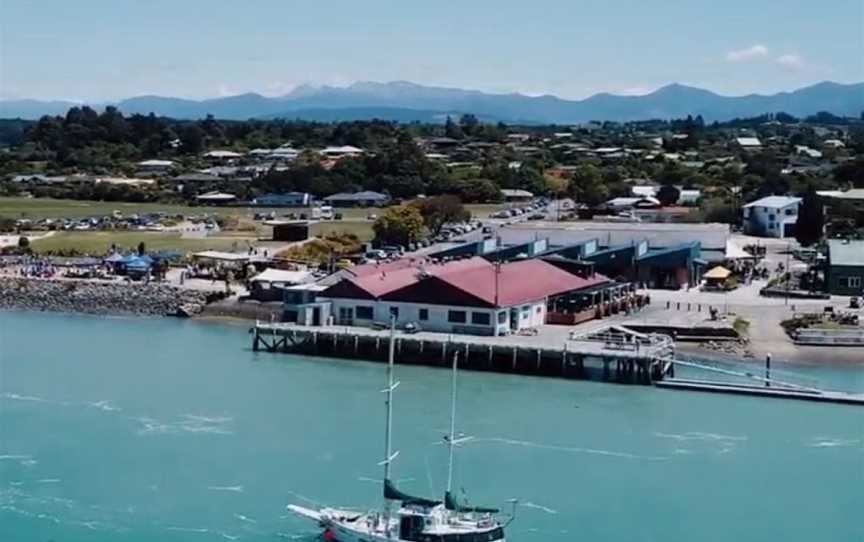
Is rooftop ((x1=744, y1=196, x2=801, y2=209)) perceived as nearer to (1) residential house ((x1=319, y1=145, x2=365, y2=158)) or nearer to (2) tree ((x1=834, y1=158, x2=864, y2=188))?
(2) tree ((x1=834, y1=158, x2=864, y2=188))

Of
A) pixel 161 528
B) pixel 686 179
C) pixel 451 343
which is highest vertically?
pixel 686 179

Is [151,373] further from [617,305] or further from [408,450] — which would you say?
[617,305]

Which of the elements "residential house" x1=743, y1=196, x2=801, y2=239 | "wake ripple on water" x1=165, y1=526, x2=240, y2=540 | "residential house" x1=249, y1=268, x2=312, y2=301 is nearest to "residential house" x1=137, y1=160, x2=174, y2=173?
"residential house" x1=743, y1=196, x2=801, y2=239

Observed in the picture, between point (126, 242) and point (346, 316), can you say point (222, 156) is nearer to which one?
point (126, 242)

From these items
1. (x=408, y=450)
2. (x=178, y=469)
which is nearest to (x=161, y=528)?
(x=178, y=469)

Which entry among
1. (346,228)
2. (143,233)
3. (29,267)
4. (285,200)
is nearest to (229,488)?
(29,267)
